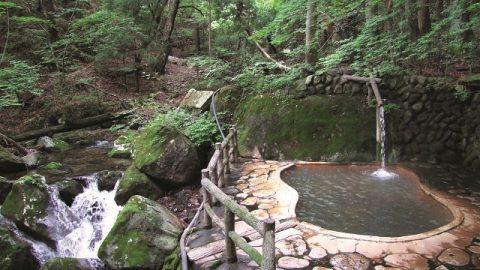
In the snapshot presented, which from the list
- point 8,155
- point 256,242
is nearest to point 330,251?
point 256,242

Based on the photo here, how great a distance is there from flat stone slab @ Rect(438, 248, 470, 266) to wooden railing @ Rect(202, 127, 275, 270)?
7.63ft

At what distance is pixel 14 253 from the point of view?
6020 mm

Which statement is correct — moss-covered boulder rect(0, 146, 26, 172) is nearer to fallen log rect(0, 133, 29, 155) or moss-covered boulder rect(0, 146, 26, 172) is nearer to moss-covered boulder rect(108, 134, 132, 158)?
fallen log rect(0, 133, 29, 155)

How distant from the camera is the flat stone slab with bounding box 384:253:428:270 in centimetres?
405

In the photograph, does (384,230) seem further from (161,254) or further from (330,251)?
(161,254)

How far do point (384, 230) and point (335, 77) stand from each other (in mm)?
5214

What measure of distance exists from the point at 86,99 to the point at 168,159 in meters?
8.02

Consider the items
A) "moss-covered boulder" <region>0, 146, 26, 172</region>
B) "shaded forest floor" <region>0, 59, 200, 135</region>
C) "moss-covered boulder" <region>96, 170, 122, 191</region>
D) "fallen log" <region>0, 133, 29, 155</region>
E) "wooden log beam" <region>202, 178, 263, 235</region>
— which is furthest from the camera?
"shaded forest floor" <region>0, 59, 200, 135</region>

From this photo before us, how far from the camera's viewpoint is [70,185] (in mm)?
8188

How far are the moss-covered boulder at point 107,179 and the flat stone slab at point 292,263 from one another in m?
5.61

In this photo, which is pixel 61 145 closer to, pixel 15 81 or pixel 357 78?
pixel 15 81

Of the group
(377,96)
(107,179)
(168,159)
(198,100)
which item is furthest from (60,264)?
(377,96)

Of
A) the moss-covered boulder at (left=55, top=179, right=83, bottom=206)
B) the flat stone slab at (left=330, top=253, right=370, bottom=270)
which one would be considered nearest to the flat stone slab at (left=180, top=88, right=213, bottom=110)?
the moss-covered boulder at (left=55, top=179, right=83, bottom=206)

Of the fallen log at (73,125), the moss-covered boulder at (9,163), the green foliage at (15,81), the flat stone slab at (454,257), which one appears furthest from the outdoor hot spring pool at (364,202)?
the green foliage at (15,81)
